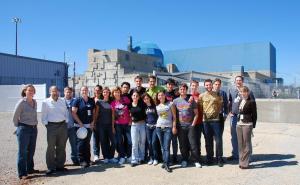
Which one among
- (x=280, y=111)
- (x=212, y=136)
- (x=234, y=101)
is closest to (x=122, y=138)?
(x=212, y=136)

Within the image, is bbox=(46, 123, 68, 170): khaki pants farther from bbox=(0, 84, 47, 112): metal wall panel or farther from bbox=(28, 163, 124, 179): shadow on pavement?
bbox=(0, 84, 47, 112): metal wall panel

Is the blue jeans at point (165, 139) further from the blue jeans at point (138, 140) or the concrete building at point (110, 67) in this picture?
the concrete building at point (110, 67)

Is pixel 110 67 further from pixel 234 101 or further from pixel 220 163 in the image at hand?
pixel 220 163

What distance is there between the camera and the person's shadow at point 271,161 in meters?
7.85

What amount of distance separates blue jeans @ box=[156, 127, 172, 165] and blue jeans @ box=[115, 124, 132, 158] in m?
0.90

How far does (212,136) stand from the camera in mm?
8086

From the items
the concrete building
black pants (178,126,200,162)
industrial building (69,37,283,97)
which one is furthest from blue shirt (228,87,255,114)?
the concrete building

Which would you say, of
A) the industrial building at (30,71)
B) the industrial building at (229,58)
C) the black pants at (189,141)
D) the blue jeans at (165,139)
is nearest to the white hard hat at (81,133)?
the blue jeans at (165,139)

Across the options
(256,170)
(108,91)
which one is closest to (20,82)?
(108,91)

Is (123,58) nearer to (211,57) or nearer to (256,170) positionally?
(211,57)

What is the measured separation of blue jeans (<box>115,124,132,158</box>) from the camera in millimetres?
8461

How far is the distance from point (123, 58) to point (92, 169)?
184 ft

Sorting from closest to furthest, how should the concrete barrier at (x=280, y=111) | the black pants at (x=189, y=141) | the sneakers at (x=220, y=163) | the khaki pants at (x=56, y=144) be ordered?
the khaki pants at (x=56, y=144)
the sneakers at (x=220, y=163)
the black pants at (x=189, y=141)
the concrete barrier at (x=280, y=111)

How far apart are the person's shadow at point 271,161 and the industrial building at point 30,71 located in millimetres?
28178
